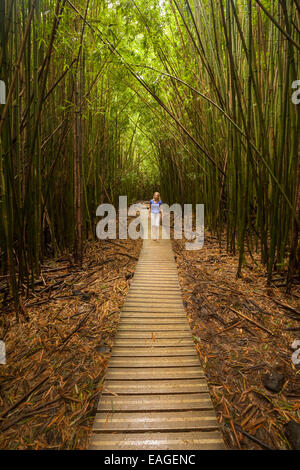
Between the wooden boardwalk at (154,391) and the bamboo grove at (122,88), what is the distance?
0.70 m

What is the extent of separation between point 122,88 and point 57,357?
3.05 meters

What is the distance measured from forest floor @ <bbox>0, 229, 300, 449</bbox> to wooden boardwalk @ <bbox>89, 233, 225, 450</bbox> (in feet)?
0.16

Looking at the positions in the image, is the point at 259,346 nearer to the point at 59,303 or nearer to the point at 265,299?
the point at 265,299

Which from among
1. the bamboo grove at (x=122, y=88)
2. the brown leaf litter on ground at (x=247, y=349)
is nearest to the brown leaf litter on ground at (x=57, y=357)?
the bamboo grove at (x=122, y=88)

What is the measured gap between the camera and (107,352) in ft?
3.70

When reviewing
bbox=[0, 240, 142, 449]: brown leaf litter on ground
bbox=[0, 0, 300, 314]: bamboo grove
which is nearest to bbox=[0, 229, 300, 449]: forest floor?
bbox=[0, 240, 142, 449]: brown leaf litter on ground

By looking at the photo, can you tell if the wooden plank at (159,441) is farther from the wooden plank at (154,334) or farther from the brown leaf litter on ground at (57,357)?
the wooden plank at (154,334)

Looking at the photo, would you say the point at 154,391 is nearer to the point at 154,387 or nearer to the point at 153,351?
the point at 154,387

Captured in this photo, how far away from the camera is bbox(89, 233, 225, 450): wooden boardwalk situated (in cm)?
75

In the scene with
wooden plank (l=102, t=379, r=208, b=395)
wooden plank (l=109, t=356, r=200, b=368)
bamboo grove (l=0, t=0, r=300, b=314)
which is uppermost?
bamboo grove (l=0, t=0, r=300, b=314)

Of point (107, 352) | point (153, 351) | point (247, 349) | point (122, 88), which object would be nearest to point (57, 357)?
point (107, 352)

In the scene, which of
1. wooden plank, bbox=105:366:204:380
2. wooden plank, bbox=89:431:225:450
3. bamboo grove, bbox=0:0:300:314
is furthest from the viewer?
bamboo grove, bbox=0:0:300:314

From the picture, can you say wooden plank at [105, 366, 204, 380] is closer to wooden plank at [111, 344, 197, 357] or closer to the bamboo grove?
wooden plank at [111, 344, 197, 357]

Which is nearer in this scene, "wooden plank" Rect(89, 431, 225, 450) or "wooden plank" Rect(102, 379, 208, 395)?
"wooden plank" Rect(89, 431, 225, 450)
